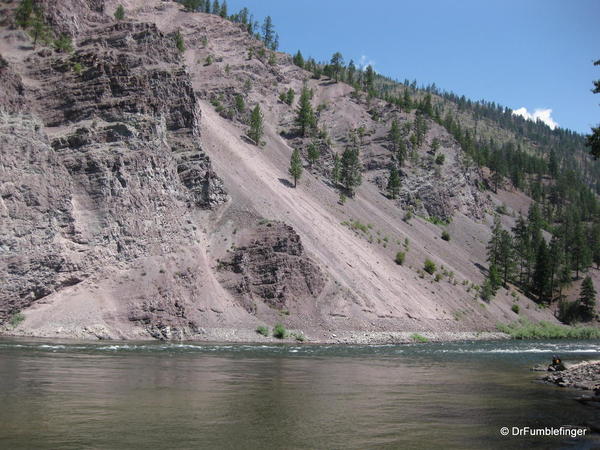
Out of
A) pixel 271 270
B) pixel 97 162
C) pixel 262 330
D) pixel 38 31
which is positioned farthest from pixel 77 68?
pixel 262 330

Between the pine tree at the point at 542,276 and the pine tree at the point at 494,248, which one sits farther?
the pine tree at the point at 542,276

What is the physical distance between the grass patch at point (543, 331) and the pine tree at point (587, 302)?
1074cm

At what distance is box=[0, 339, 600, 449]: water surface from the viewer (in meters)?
14.0

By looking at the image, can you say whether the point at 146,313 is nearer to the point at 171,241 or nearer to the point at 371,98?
the point at 171,241

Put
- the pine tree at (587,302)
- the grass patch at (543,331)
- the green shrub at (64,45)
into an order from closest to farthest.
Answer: the green shrub at (64,45) → the grass patch at (543,331) → the pine tree at (587,302)

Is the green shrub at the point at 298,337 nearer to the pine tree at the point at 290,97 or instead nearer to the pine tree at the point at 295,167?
the pine tree at the point at 295,167

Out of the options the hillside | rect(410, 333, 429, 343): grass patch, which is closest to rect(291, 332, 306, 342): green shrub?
the hillside

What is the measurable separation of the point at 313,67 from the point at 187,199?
312ft

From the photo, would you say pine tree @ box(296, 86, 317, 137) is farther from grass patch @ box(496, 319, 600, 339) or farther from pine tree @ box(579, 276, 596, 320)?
pine tree @ box(579, 276, 596, 320)

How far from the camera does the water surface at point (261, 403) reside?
45.9ft

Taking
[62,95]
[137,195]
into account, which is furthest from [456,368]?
[62,95]

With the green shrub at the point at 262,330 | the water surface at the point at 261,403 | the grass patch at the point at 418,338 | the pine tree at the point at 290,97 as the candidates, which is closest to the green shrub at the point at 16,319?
the water surface at the point at 261,403

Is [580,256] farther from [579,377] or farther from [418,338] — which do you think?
[579,377]

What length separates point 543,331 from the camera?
262 ft
